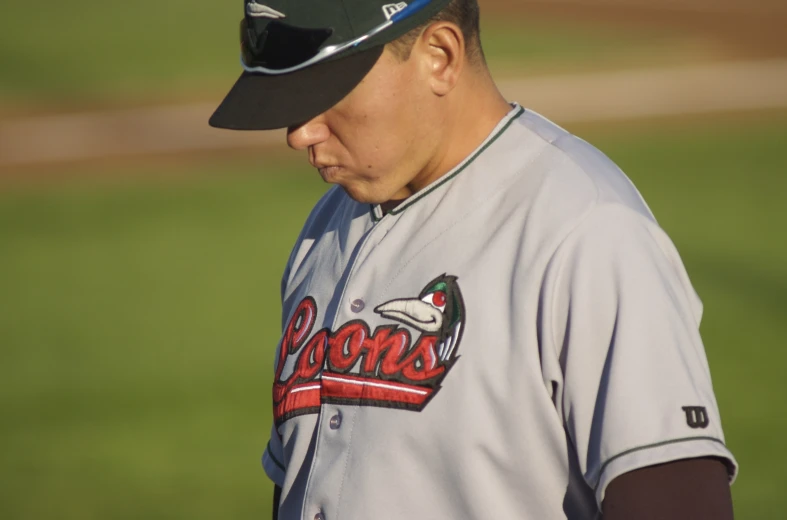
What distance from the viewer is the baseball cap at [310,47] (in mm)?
1775

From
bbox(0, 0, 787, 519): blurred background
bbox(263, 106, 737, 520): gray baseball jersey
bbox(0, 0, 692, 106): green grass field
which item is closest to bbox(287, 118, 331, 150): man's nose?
bbox(263, 106, 737, 520): gray baseball jersey

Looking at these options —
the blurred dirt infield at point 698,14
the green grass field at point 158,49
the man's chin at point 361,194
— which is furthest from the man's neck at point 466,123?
the blurred dirt infield at point 698,14

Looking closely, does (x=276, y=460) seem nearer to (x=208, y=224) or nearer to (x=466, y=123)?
(x=466, y=123)

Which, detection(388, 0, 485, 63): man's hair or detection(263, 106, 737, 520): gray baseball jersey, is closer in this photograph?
detection(263, 106, 737, 520): gray baseball jersey

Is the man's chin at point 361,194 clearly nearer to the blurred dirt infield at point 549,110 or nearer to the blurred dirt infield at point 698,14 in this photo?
the blurred dirt infield at point 549,110

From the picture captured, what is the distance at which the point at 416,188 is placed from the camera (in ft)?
6.66

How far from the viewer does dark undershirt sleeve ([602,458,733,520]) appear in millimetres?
1553

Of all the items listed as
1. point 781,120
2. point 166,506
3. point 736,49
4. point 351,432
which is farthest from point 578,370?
point 736,49

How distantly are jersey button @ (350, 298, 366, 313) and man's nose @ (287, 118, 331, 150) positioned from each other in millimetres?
297

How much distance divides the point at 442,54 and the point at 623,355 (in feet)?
2.02

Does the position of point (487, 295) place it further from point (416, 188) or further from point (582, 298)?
point (416, 188)

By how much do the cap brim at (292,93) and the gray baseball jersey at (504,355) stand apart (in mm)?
276

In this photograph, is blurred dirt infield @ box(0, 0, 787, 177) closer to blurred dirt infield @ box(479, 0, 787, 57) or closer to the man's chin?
blurred dirt infield @ box(479, 0, 787, 57)

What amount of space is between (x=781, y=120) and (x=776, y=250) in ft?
11.0
